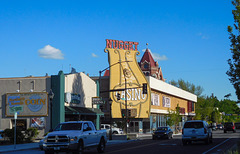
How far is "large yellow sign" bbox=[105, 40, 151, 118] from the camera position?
7469cm

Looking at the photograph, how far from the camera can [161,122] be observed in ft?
293

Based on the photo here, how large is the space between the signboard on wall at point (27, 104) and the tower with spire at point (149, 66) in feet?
279

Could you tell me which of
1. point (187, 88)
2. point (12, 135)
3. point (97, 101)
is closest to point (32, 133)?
point (12, 135)

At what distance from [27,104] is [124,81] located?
35300 mm

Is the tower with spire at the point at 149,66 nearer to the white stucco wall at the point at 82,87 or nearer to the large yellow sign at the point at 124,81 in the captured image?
the large yellow sign at the point at 124,81

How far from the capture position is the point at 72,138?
1936cm

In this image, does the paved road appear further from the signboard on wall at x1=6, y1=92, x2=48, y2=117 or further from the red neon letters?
the red neon letters

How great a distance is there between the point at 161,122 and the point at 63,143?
71.6 m

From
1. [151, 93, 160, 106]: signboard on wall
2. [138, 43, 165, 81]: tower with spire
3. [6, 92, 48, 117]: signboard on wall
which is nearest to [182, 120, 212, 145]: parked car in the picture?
[6, 92, 48, 117]: signboard on wall

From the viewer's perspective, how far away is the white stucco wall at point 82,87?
45634mm

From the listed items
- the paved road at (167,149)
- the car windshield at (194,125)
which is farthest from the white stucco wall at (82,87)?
the car windshield at (194,125)

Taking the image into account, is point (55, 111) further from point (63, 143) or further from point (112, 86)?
point (112, 86)

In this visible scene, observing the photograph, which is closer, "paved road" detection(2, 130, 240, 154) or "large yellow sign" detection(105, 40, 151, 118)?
"paved road" detection(2, 130, 240, 154)

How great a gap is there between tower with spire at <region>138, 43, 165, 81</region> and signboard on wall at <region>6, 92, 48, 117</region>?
3353 inches
